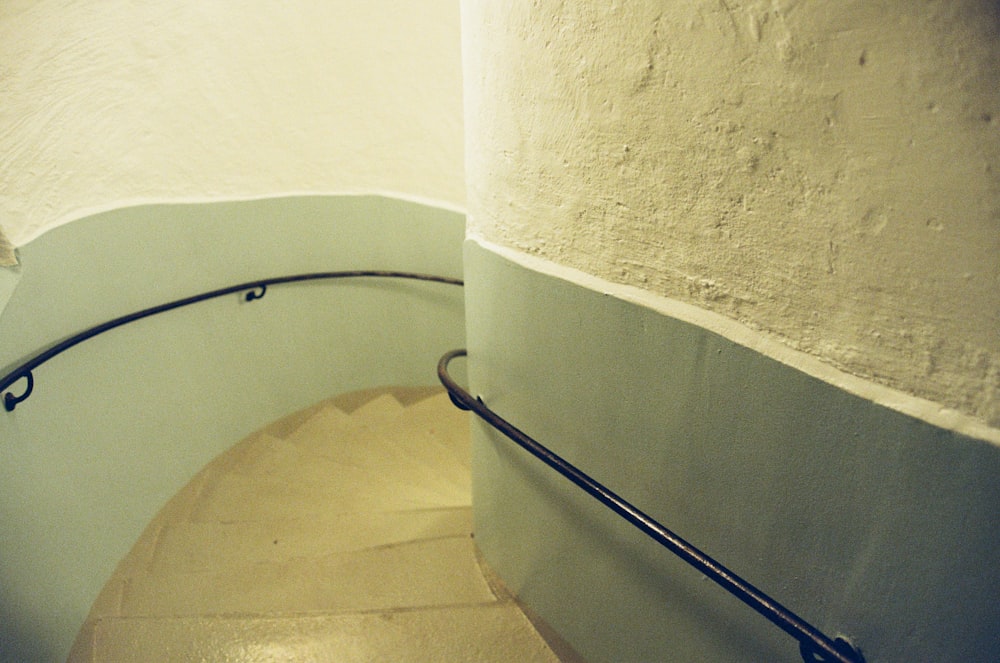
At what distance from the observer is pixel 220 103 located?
2.20 m

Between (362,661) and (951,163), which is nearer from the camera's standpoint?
(951,163)

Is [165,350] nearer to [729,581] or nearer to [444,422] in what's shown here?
[444,422]

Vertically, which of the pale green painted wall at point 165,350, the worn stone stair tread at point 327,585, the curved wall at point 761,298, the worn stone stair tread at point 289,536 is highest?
the curved wall at point 761,298

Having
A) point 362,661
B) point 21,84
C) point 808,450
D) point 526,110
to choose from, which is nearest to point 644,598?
point 808,450

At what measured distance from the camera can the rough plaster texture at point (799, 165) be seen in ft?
1.95

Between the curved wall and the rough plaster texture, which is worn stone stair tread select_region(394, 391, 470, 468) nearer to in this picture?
the curved wall

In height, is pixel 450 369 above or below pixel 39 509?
below

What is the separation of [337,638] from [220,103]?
202 centimetres

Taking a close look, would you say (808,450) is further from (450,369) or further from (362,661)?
(450,369)

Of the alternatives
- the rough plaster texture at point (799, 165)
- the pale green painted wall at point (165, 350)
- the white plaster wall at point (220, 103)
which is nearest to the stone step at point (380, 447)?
the pale green painted wall at point (165, 350)

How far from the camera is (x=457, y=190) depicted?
282 cm

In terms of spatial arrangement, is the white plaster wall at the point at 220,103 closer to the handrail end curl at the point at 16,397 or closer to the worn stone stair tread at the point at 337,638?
the handrail end curl at the point at 16,397

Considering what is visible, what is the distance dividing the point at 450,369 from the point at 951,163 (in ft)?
8.57

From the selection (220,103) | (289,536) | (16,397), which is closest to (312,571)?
(289,536)
